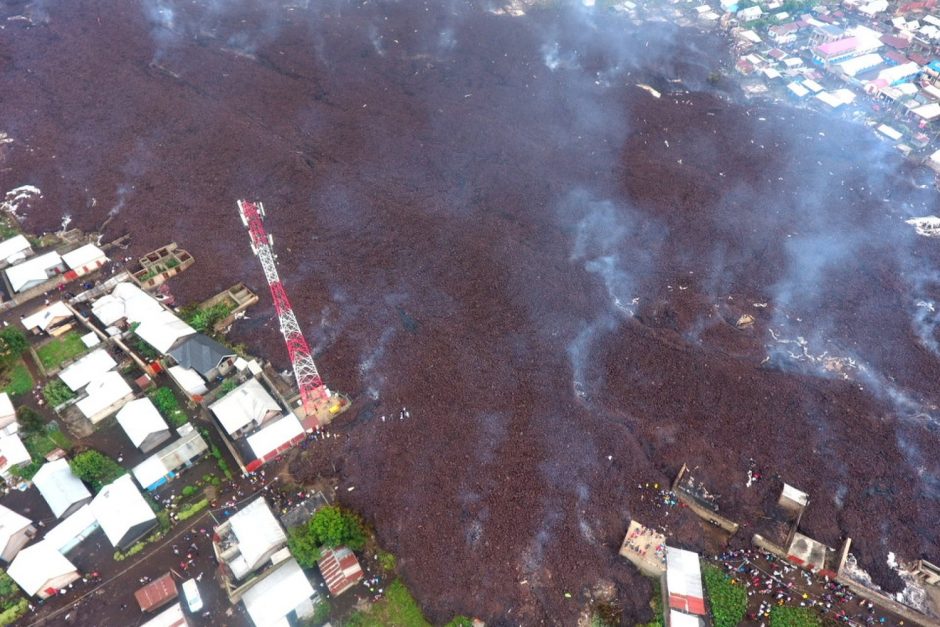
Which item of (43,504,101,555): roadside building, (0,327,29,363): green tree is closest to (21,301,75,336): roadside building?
(0,327,29,363): green tree

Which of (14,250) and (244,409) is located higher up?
(14,250)

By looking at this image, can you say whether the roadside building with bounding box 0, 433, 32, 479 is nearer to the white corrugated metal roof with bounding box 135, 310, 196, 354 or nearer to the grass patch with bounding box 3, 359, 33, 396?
the grass patch with bounding box 3, 359, 33, 396

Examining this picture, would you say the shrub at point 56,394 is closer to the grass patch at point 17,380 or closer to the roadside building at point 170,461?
the grass patch at point 17,380

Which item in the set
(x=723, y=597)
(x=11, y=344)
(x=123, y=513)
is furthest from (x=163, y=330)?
(x=723, y=597)

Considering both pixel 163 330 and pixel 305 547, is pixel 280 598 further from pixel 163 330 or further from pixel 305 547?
pixel 163 330

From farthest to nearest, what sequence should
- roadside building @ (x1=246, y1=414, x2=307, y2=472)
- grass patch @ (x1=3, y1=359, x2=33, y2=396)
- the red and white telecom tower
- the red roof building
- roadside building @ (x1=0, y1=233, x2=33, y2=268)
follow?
roadside building @ (x1=0, y1=233, x2=33, y2=268)
grass patch @ (x1=3, y1=359, x2=33, y2=396)
the red and white telecom tower
roadside building @ (x1=246, y1=414, x2=307, y2=472)
the red roof building

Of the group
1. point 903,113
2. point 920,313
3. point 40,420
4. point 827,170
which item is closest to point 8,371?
point 40,420
